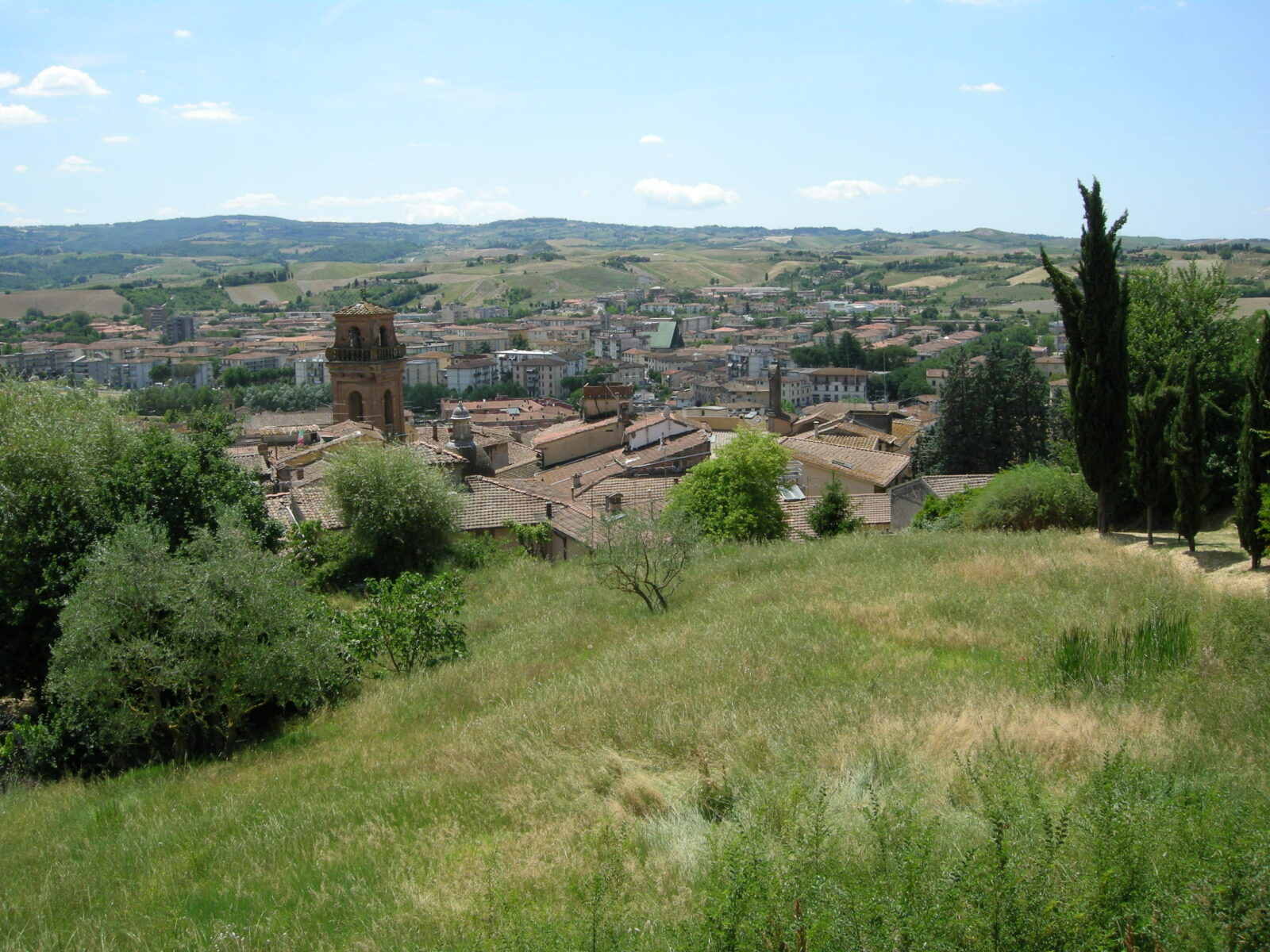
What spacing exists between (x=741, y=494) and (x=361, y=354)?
16241mm

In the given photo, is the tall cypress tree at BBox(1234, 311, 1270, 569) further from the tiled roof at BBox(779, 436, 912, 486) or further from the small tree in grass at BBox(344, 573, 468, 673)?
the tiled roof at BBox(779, 436, 912, 486)

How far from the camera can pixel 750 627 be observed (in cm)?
1023

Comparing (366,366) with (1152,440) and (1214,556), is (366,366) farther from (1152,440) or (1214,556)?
(1214,556)

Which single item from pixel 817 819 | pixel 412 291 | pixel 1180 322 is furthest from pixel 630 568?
Answer: pixel 412 291

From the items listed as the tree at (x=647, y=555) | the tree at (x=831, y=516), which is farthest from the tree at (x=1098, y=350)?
the tree at (x=831, y=516)

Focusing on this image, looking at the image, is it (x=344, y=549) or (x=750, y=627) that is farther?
(x=344, y=549)

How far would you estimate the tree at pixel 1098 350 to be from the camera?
13914mm

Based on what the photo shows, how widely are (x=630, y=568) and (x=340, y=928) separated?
8444 mm

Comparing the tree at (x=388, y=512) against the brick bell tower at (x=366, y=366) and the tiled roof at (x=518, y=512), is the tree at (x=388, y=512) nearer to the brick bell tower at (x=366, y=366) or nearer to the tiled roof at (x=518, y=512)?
the tiled roof at (x=518, y=512)

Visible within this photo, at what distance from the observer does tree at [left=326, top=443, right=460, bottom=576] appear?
1941 cm

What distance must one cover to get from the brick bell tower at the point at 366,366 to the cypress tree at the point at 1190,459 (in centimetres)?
2482

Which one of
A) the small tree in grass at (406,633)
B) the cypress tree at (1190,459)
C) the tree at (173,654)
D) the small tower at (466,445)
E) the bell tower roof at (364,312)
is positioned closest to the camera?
the tree at (173,654)

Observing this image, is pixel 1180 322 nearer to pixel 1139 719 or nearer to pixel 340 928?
pixel 1139 719

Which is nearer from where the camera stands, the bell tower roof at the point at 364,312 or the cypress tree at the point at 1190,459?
the cypress tree at the point at 1190,459
